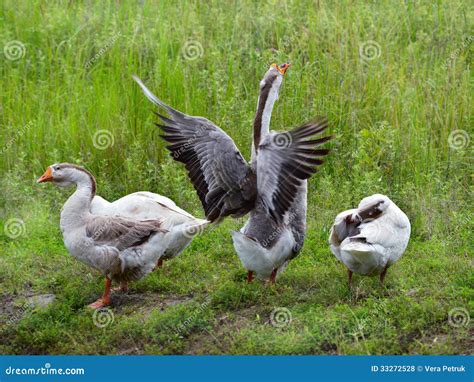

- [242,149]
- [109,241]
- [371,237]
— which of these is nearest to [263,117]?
[371,237]

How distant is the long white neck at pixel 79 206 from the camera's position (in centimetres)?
691

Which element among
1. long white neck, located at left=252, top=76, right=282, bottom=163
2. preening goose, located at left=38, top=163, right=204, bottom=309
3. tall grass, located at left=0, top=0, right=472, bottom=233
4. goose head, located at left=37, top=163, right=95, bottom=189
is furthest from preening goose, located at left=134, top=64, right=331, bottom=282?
tall grass, located at left=0, top=0, right=472, bottom=233

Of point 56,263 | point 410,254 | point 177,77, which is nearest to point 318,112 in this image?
point 177,77

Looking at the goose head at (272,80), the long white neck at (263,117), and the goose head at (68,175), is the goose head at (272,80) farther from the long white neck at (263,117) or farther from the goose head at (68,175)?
the goose head at (68,175)

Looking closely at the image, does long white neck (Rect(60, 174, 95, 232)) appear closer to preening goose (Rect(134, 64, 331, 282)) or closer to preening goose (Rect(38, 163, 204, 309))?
preening goose (Rect(38, 163, 204, 309))

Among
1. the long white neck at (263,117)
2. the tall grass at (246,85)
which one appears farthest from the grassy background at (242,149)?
the long white neck at (263,117)

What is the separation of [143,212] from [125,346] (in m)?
1.50

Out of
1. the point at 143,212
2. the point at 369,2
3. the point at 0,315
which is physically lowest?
the point at 0,315

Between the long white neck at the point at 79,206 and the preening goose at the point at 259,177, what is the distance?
800 mm

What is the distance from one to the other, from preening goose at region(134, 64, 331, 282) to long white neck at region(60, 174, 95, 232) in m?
0.80

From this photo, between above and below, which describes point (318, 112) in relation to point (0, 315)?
above

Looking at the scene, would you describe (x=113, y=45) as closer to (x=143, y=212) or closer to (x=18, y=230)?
(x=18, y=230)

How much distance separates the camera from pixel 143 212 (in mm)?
7422

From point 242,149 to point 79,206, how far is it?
276 centimetres
